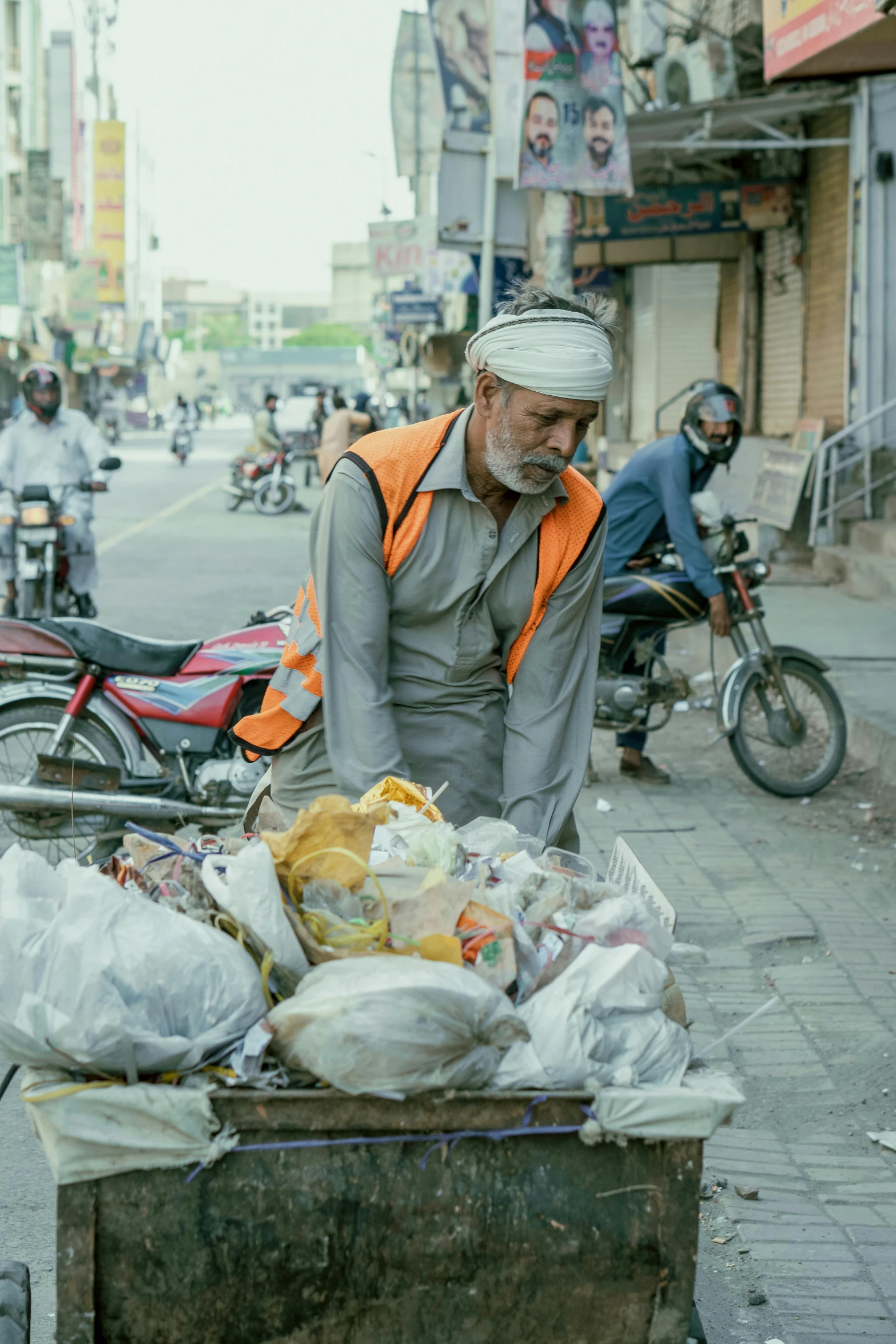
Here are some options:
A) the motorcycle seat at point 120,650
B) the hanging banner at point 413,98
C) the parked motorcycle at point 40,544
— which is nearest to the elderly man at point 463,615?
the motorcycle seat at point 120,650

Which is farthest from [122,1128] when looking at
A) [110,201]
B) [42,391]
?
[110,201]

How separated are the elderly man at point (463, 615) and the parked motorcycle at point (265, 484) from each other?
21578mm

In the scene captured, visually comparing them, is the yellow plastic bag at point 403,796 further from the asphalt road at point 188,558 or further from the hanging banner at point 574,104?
the hanging banner at point 574,104

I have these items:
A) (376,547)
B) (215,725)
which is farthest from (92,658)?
(376,547)

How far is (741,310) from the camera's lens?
18.6m

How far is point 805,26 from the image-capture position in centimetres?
925

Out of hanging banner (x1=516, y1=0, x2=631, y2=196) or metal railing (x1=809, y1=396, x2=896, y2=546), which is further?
metal railing (x1=809, y1=396, x2=896, y2=546)

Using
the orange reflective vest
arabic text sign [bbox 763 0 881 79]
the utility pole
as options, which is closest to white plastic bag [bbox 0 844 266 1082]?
the orange reflective vest

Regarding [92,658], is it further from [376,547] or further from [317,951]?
[317,951]

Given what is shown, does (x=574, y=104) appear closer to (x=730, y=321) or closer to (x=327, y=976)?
(x=730, y=321)

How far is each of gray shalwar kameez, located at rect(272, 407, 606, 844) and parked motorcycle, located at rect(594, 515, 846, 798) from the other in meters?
4.12

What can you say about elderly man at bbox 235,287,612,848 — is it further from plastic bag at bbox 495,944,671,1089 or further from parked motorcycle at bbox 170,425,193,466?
parked motorcycle at bbox 170,425,193,466

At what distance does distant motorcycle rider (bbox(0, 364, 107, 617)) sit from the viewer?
10008 millimetres

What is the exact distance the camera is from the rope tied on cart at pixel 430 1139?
1805 mm
